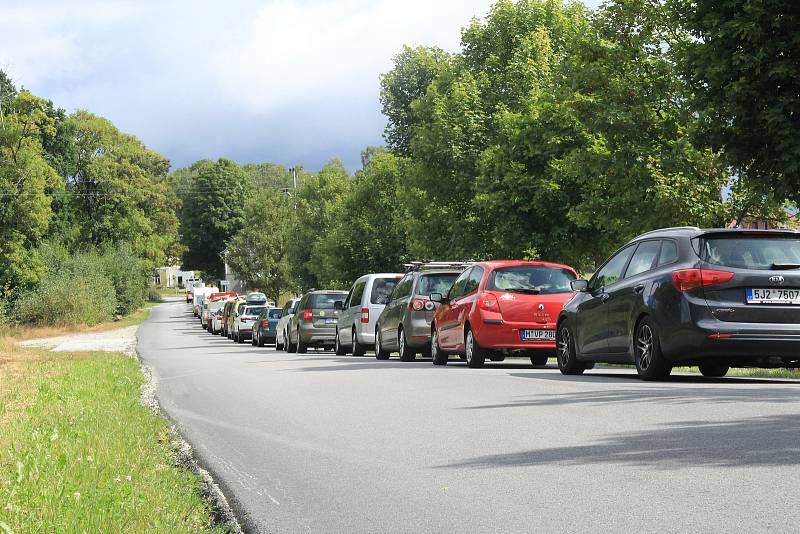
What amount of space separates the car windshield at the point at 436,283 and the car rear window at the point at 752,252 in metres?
10.8

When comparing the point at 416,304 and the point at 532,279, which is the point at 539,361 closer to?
the point at 532,279

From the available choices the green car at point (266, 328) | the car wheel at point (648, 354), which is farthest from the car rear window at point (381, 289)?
the green car at point (266, 328)

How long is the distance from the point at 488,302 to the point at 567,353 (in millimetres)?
2823

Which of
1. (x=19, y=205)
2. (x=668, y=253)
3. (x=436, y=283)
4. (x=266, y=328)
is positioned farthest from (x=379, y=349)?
(x=19, y=205)

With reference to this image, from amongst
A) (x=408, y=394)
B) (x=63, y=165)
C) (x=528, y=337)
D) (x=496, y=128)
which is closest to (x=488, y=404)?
(x=408, y=394)

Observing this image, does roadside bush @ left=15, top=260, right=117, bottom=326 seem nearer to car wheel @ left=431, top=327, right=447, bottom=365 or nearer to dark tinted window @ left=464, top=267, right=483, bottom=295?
car wheel @ left=431, top=327, right=447, bottom=365

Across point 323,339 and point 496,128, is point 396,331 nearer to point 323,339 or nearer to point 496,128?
point 323,339

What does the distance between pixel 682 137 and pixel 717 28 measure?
788cm

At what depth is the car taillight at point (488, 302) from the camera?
1903 cm

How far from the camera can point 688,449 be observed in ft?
26.9

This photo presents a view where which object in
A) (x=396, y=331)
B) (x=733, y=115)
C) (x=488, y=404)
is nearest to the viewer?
(x=488, y=404)

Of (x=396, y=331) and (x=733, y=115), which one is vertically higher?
(x=733, y=115)

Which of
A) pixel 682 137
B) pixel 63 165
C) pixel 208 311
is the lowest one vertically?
pixel 208 311

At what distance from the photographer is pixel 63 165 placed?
83812 millimetres
